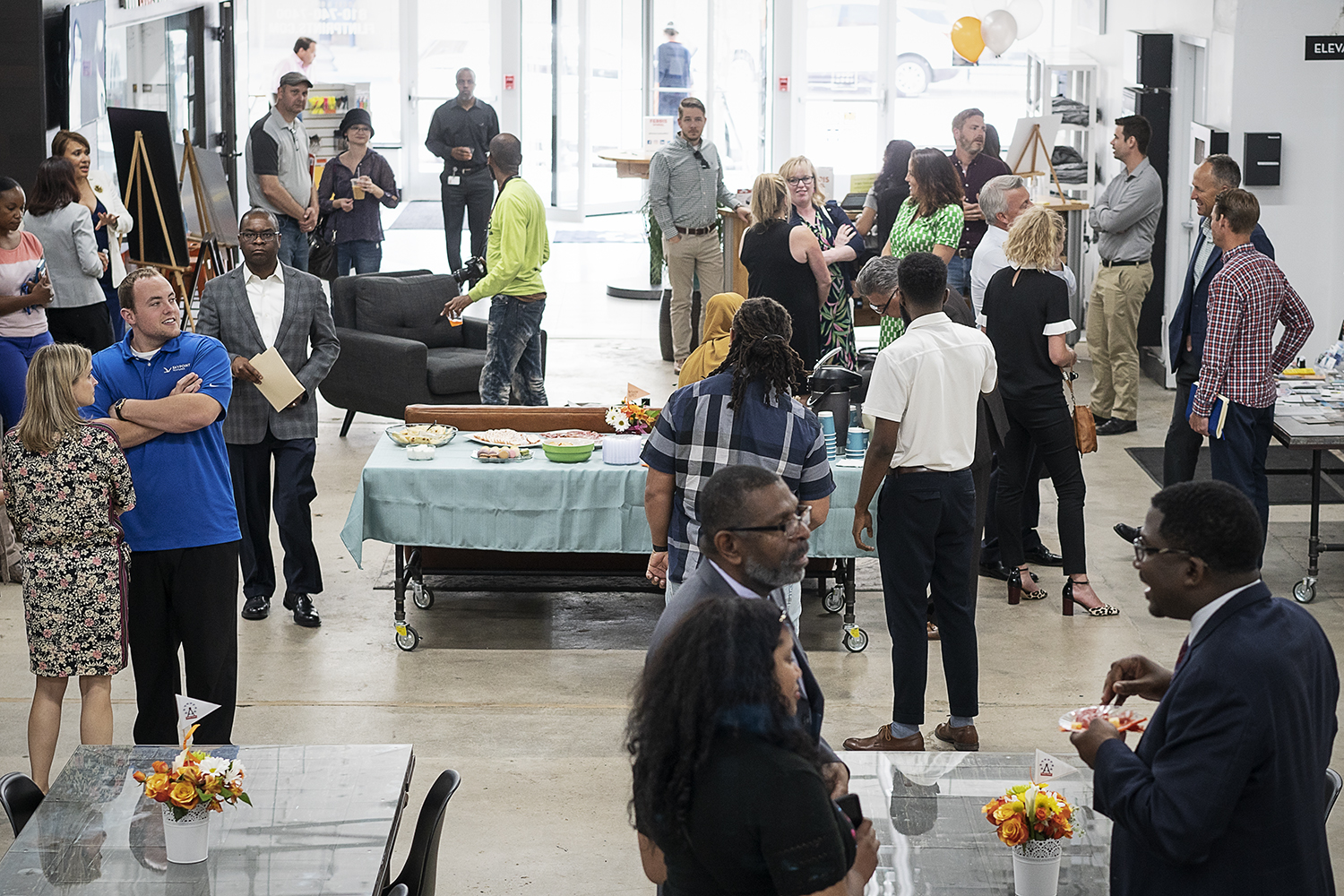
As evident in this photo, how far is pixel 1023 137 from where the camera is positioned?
1105 centimetres

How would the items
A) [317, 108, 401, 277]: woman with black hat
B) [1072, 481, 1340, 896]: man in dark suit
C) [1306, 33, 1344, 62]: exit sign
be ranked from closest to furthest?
[1072, 481, 1340, 896]: man in dark suit < [1306, 33, 1344, 62]: exit sign < [317, 108, 401, 277]: woman with black hat

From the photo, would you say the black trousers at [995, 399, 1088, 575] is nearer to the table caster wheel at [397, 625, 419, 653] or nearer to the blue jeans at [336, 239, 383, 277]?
the table caster wheel at [397, 625, 419, 653]

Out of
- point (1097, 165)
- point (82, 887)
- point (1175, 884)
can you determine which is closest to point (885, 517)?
point (1175, 884)

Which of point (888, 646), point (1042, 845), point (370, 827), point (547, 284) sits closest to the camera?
point (1042, 845)

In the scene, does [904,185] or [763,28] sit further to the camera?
[763,28]

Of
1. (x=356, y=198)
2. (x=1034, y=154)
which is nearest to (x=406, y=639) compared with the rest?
(x=356, y=198)

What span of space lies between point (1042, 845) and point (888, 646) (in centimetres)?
319

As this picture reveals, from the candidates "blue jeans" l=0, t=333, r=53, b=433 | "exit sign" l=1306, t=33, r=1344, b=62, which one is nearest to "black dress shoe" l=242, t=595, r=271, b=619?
"blue jeans" l=0, t=333, r=53, b=433

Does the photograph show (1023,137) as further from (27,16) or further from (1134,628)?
(27,16)

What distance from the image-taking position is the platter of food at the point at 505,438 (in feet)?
20.4

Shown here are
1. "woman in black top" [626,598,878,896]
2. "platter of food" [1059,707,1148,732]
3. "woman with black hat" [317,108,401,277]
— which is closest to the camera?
"woman in black top" [626,598,878,896]

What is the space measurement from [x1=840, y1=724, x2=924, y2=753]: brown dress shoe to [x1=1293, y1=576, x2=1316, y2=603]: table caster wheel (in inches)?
93.3

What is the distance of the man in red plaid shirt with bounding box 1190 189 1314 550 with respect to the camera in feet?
20.0

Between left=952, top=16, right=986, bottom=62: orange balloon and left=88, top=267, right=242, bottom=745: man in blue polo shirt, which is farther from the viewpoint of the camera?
left=952, top=16, right=986, bottom=62: orange balloon
